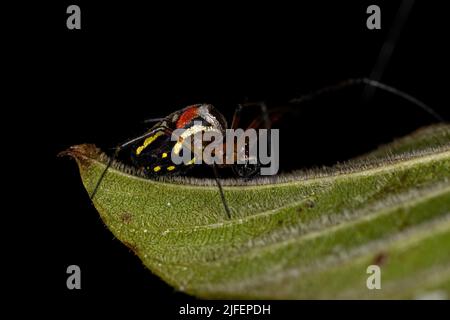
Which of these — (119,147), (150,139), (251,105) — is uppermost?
(251,105)

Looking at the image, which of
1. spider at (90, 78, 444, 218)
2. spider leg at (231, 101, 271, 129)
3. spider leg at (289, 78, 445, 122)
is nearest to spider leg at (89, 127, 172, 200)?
spider at (90, 78, 444, 218)

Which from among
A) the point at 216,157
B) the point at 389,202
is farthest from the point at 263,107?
the point at 389,202

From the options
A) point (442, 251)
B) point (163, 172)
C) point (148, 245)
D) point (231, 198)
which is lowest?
point (442, 251)

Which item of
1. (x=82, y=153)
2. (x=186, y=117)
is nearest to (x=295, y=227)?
(x=82, y=153)

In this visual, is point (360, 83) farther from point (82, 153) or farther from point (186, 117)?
point (82, 153)

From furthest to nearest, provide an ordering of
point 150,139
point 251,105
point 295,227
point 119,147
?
point 251,105 < point 150,139 < point 119,147 < point 295,227

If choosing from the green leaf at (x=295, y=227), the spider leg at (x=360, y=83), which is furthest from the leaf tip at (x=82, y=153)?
the spider leg at (x=360, y=83)

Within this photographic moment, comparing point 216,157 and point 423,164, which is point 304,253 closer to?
point 423,164
